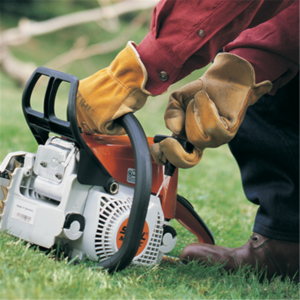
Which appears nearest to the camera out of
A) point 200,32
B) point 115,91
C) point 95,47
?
point 200,32

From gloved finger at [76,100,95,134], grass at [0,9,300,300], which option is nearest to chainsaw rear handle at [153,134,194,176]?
gloved finger at [76,100,95,134]

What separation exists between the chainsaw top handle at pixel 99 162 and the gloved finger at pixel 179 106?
177mm

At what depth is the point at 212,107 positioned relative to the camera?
1377 mm

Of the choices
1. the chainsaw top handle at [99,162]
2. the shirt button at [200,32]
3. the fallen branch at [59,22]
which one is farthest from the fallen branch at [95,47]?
the shirt button at [200,32]

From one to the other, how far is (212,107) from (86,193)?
564 mm

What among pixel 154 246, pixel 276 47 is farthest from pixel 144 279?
pixel 276 47

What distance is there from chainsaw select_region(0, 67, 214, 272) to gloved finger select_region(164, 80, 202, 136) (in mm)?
80

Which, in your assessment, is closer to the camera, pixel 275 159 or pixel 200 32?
pixel 200 32

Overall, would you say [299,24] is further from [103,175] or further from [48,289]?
[48,289]

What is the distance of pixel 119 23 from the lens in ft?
46.9

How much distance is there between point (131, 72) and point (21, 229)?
2.36ft

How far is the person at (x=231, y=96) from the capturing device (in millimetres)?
1261

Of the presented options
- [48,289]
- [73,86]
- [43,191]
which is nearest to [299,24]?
[73,86]

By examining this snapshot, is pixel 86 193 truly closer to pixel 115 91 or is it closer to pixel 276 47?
pixel 115 91
